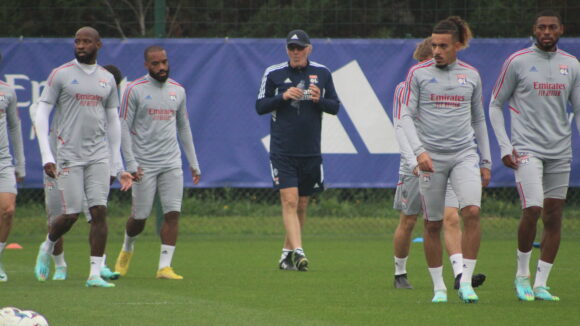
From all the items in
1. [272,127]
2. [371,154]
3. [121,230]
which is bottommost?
[121,230]

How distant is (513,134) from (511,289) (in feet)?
4.92

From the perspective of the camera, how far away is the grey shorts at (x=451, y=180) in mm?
8156

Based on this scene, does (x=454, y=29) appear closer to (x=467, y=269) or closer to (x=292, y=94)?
(x=467, y=269)

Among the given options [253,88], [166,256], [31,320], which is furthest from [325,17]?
[31,320]

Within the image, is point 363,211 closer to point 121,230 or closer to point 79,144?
point 121,230

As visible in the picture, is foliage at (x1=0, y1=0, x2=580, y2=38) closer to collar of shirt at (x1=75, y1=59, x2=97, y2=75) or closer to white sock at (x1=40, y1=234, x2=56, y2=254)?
collar of shirt at (x1=75, y1=59, x2=97, y2=75)

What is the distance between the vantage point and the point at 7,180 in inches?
421

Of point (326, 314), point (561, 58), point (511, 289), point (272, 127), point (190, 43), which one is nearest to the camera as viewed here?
point (326, 314)

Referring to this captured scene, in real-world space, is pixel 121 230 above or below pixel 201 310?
below

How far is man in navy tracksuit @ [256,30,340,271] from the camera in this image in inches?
456

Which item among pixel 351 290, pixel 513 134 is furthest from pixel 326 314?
pixel 513 134

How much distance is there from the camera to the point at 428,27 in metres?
16.8

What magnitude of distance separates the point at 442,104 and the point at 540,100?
2.98 ft

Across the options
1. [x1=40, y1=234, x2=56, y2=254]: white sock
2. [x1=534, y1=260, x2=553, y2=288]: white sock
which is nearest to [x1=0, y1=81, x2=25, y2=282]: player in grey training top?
[x1=40, y1=234, x2=56, y2=254]: white sock
